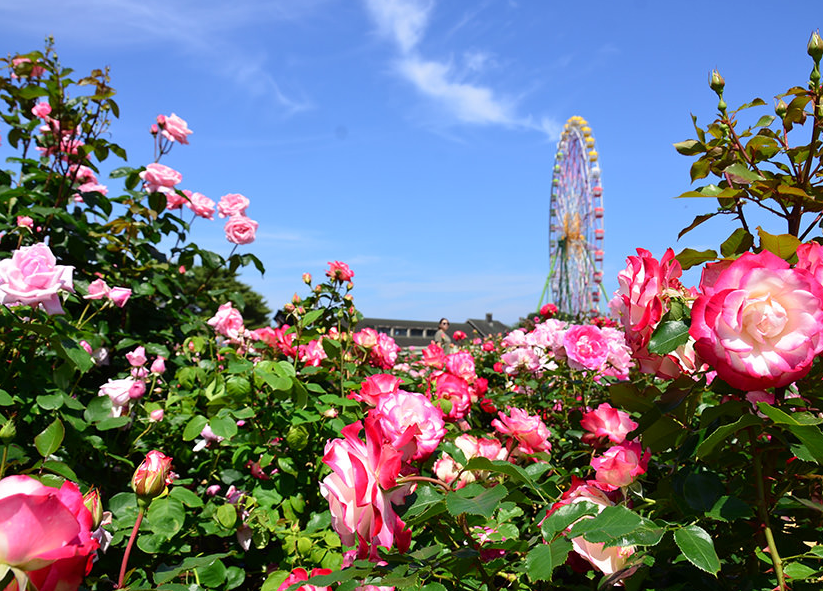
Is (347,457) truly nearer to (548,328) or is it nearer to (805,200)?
(805,200)

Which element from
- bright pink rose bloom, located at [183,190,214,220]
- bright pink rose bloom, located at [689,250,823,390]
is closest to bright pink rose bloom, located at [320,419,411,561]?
bright pink rose bloom, located at [689,250,823,390]

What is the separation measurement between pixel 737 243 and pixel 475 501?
1.90 ft

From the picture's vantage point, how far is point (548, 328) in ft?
6.40

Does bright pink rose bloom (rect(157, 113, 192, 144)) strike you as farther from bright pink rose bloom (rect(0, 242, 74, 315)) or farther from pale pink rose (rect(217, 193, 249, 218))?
bright pink rose bloom (rect(0, 242, 74, 315))

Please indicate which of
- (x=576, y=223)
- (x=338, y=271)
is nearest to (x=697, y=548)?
(x=338, y=271)

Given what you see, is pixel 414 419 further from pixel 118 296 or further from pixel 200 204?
pixel 200 204

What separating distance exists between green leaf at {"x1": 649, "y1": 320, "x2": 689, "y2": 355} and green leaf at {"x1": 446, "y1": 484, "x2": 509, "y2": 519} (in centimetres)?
23

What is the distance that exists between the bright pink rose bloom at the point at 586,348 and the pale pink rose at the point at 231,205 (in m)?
1.58

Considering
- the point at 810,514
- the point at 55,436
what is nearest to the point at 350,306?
the point at 55,436

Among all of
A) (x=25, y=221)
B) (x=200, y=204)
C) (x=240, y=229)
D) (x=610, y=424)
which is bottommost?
(x=610, y=424)

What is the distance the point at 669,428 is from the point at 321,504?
0.94 meters

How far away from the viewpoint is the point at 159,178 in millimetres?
2328

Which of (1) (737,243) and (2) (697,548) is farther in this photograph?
(1) (737,243)

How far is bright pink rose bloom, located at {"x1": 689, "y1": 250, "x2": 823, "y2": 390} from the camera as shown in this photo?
23.3 inches
